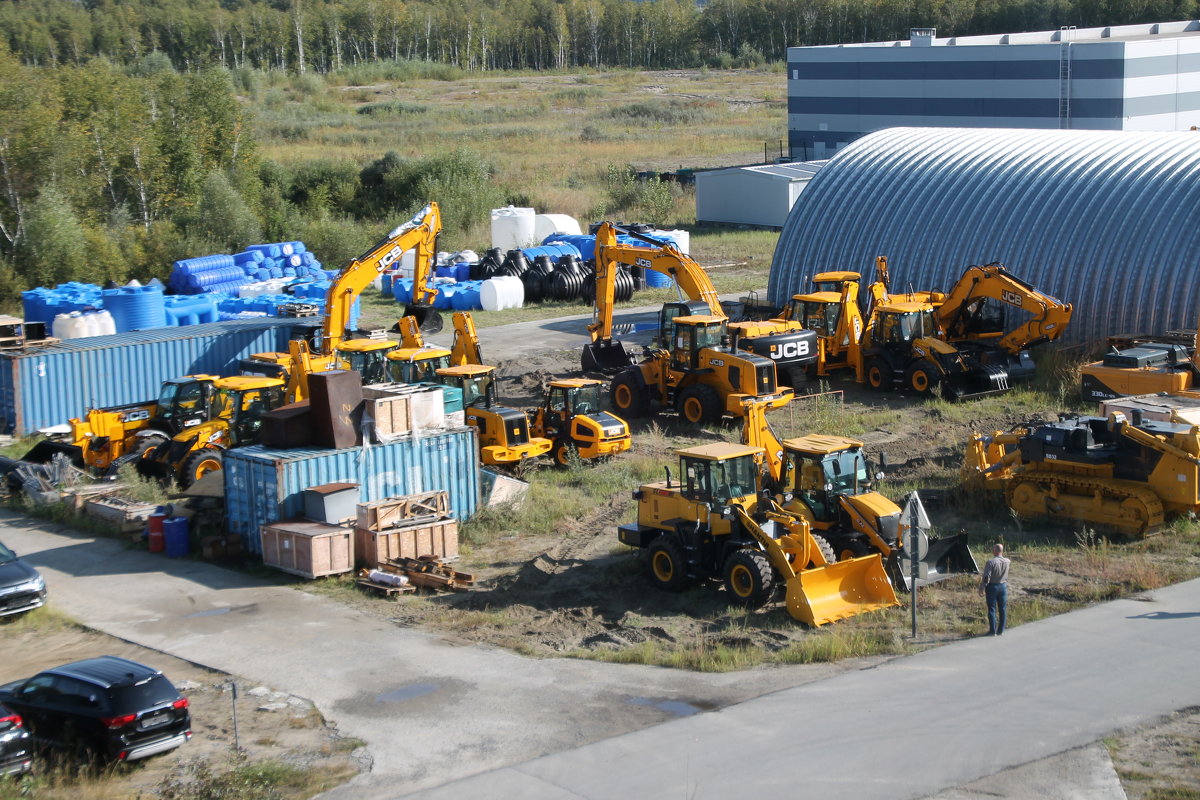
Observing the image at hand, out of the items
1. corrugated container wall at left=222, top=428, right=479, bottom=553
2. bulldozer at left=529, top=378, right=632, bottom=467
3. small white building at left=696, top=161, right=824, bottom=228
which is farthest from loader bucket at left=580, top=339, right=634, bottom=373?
small white building at left=696, top=161, right=824, bottom=228

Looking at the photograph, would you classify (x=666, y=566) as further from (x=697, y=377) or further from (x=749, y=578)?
(x=697, y=377)

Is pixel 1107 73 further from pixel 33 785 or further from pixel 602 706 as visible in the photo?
pixel 33 785

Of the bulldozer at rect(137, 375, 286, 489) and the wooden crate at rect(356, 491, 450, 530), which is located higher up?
the bulldozer at rect(137, 375, 286, 489)

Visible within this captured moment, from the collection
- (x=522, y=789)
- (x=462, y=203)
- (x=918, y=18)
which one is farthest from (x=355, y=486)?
(x=918, y=18)

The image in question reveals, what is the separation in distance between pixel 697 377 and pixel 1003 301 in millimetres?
7689

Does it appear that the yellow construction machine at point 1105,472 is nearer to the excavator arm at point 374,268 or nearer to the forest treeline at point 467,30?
the excavator arm at point 374,268

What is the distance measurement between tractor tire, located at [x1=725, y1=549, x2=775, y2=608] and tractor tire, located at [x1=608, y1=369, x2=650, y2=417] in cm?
1175

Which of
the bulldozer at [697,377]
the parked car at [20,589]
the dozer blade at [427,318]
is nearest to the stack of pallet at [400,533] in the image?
the parked car at [20,589]

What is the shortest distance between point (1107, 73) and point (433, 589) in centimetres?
4522

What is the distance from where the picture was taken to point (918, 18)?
122 meters

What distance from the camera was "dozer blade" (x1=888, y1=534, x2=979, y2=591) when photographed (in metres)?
17.8

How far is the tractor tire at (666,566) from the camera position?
18.2 m

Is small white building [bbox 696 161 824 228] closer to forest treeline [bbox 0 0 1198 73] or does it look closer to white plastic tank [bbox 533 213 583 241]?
white plastic tank [bbox 533 213 583 241]

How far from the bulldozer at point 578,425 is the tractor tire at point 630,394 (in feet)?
11.1
